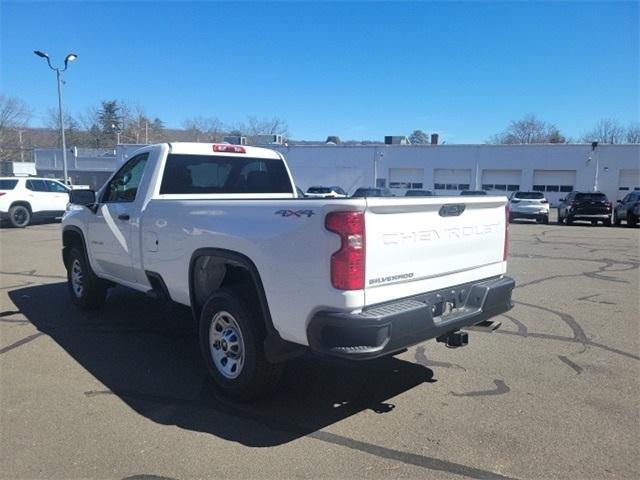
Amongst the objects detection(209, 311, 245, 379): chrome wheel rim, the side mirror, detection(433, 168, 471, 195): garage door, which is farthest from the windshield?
detection(209, 311, 245, 379): chrome wheel rim

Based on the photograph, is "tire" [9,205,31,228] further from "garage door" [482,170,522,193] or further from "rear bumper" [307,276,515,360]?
"garage door" [482,170,522,193]

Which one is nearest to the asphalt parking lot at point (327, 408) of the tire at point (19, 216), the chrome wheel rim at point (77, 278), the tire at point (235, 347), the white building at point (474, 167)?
the tire at point (235, 347)

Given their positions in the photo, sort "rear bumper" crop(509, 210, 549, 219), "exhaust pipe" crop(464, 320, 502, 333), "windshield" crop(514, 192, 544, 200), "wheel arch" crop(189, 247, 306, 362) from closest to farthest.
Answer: "wheel arch" crop(189, 247, 306, 362) → "exhaust pipe" crop(464, 320, 502, 333) → "rear bumper" crop(509, 210, 549, 219) → "windshield" crop(514, 192, 544, 200)

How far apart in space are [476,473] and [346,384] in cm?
155

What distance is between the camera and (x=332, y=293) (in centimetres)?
327

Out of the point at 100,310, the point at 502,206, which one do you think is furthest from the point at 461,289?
the point at 100,310

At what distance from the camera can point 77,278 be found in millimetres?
6895

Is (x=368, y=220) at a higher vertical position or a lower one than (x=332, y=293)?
higher

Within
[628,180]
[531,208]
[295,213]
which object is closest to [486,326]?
[295,213]

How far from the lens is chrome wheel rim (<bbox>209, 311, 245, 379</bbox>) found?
4.07 metres

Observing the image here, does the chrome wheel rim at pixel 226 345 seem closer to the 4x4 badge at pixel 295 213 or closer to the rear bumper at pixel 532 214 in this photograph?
the 4x4 badge at pixel 295 213

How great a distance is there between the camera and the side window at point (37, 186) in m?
19.7

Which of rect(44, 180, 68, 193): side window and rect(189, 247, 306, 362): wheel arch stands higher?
rect(44, 180, 68, 193): side window

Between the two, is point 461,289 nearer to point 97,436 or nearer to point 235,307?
point 235,307
